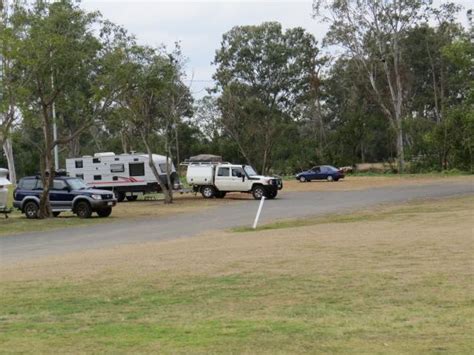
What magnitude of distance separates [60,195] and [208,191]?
43.8 ft

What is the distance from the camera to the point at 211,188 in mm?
41656

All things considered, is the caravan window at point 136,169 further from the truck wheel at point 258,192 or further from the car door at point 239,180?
the truck wheel at point 258,192

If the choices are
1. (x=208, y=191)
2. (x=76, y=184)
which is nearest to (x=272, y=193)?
(x=208, y=191)

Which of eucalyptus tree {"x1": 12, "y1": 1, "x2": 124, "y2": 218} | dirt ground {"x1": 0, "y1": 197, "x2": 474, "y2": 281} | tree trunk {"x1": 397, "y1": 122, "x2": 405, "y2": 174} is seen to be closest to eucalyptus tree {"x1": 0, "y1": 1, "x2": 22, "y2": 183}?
eucalyptus tree {"x1": 12, "y1": 1, "x2": 124, "y2": 218}

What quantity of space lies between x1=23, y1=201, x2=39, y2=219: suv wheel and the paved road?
521 centimetres

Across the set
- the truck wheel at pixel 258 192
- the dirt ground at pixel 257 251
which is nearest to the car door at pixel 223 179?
the truck wheel at pixel 258 192

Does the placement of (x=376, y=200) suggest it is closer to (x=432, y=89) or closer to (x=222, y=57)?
(x=222, y=57)

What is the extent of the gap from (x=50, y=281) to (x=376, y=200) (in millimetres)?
23816

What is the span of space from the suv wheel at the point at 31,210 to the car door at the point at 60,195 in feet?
2.44

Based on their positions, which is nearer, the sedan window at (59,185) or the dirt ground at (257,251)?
the dirt ground at (257,251)

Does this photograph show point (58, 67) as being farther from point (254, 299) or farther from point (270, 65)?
point (270, 65)

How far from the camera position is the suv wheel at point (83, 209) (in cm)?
2895

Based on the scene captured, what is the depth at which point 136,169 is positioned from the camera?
138 feet

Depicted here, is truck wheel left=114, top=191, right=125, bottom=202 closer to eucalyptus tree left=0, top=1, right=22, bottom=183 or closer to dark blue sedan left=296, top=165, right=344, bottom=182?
eucalyptus tree left=0, top=1, right=22, bottom=183
